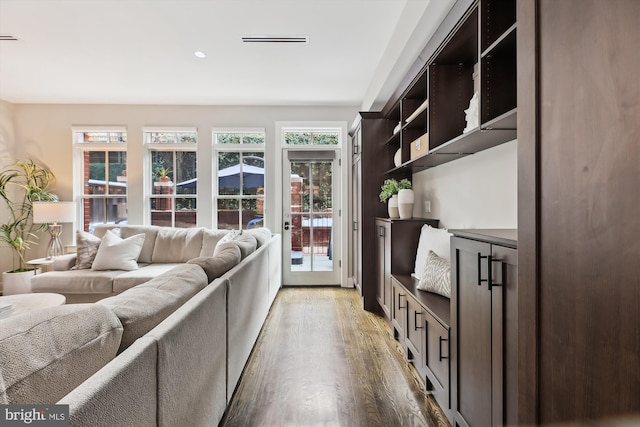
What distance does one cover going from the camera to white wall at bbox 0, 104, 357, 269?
462cm

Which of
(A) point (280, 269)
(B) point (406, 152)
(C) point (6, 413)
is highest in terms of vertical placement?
(B) point (406, 152)

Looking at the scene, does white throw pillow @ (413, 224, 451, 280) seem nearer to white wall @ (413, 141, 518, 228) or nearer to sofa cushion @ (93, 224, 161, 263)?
white wall @ (413, 141, 518, 228)

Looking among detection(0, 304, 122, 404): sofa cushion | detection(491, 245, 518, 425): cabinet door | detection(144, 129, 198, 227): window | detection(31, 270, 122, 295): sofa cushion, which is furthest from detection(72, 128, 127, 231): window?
detection(491, 245, 518, 425): cabinet door

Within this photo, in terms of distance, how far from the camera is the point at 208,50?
3.13 metres

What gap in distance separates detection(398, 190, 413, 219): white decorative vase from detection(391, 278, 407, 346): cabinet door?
66 centimetres

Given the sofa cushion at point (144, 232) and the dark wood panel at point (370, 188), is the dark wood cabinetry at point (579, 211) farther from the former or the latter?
the sofa cushion at point (144, 232)

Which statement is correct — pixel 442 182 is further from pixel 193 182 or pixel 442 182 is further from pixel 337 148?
pixel 193 182

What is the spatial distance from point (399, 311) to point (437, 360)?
796 mm

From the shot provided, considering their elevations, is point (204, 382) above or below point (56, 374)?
below

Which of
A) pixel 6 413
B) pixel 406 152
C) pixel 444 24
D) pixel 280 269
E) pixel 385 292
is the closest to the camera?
pixel 6 413

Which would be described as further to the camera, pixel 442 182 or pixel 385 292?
pixel 385 292

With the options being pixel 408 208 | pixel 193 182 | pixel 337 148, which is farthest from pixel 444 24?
pixel 193 182

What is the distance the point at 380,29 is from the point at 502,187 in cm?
185

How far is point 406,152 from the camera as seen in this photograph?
117 inches
